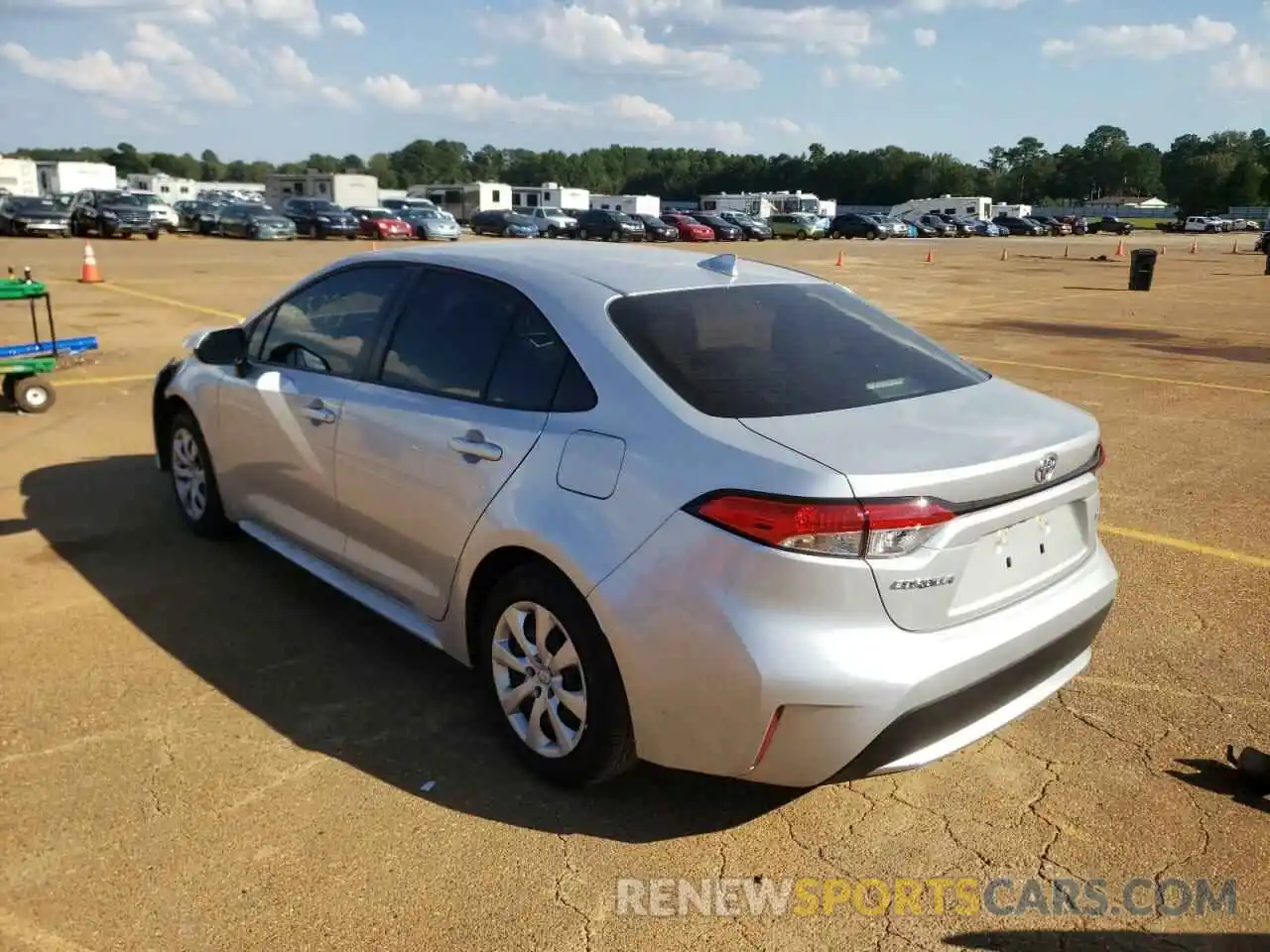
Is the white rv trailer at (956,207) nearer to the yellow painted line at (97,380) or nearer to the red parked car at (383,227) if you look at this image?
the red parked car at (383,227)

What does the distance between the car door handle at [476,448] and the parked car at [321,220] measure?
127ft

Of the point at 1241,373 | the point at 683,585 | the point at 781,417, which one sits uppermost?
the point at 781,417

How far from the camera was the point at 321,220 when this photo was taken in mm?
39625

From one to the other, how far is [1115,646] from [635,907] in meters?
2.58

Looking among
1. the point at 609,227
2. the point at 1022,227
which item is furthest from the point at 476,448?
the point at 1022,227

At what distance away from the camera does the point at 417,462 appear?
11.5 ft

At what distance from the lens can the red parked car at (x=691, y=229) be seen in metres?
51.1

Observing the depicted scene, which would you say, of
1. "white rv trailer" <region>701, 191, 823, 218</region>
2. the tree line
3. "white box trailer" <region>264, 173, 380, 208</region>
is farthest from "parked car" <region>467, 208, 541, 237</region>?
the tree line

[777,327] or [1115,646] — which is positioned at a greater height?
[777,327]

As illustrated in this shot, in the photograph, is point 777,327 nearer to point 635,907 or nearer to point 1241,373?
point 635,907

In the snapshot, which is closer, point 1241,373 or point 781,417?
point 781,417

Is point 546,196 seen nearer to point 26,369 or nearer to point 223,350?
point 26,369

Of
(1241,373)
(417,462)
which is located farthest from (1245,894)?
(1241,373)

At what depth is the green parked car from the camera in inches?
2308
